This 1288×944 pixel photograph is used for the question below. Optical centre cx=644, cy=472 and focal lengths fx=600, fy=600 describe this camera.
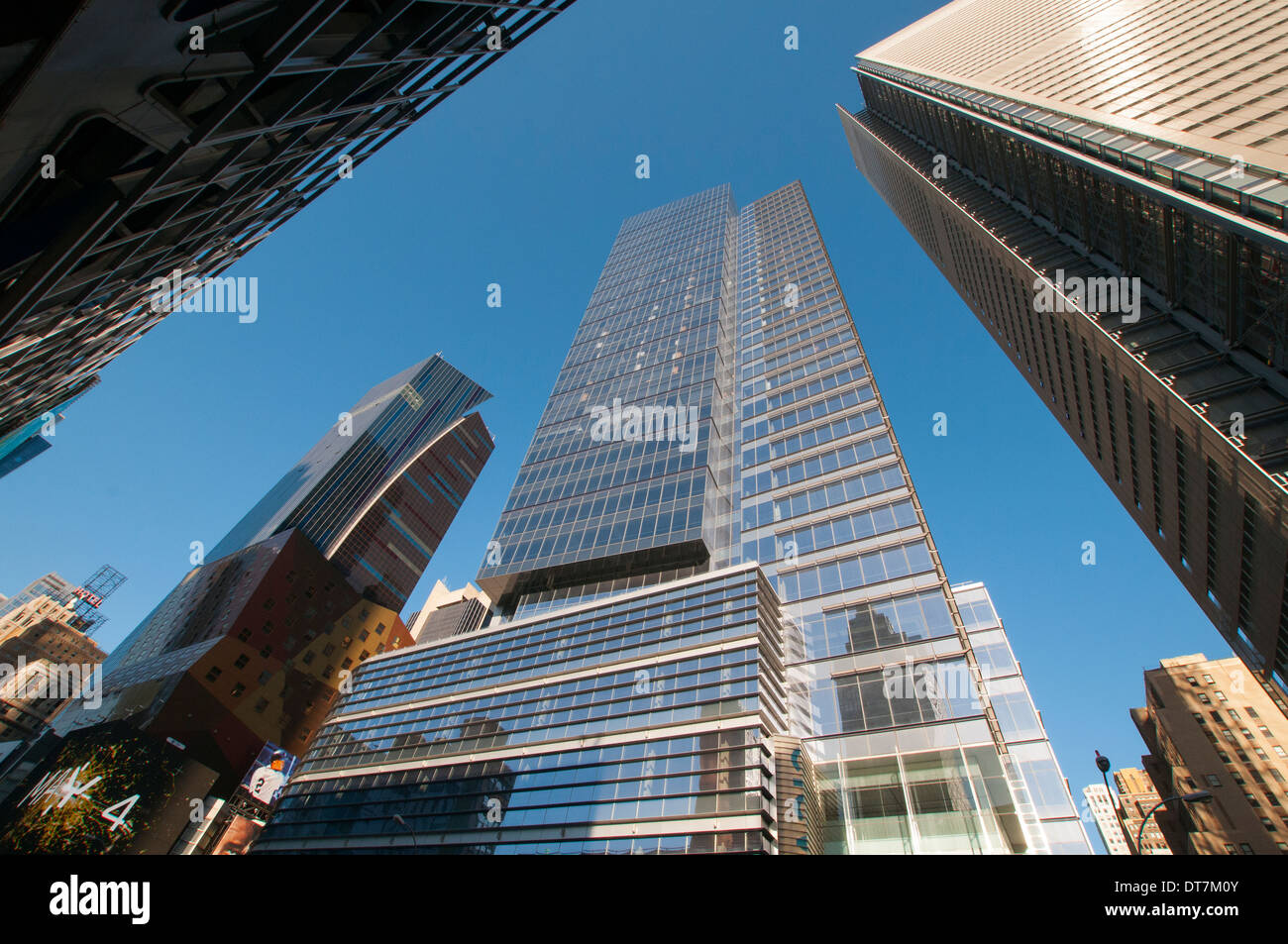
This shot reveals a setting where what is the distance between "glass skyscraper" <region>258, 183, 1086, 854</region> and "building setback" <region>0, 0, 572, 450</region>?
86.5ft

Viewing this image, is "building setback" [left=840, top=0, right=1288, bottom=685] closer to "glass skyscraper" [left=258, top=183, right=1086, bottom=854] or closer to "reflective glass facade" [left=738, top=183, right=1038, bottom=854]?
"reflective glass facade" [left=738, top=183, right=1038, bottom=854]

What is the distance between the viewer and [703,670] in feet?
101

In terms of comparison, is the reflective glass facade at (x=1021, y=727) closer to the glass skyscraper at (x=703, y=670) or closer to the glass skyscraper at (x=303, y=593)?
the glass skyscraper at (x=703, y=670)

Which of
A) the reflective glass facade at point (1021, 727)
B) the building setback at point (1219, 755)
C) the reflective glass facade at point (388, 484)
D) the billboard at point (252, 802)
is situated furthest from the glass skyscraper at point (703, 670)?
the building setback at point (1219, 755)

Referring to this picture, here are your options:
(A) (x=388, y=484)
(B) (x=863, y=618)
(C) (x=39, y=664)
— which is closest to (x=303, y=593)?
(A) (x=388, y=484)

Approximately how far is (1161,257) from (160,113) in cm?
5821

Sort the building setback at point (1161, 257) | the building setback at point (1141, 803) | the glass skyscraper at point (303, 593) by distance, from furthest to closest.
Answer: the building setback at point (1141, 803)
the glass skyscraper at point (303, 593)
the building setback at point (1161, 257)

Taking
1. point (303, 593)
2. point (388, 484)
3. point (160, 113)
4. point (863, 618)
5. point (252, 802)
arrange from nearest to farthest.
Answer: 1. point (160, 113)
2. point (863, 618)
3. point (252, 802)
4. point (303, 593)
5. point (388, 484)

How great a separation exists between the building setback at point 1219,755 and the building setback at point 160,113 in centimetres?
8795

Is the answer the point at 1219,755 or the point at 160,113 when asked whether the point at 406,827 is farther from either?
the point at 1219,755

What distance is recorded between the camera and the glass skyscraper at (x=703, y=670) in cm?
2598

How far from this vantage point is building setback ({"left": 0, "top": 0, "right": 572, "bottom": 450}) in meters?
9.27
